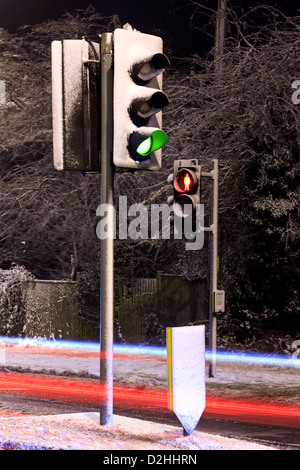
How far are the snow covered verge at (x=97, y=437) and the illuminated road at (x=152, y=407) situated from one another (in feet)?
5.42

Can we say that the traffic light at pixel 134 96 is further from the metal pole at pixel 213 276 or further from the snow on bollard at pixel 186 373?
the metal pole at pixel 213 276

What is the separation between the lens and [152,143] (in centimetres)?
648

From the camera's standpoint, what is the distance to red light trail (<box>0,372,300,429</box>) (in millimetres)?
9516

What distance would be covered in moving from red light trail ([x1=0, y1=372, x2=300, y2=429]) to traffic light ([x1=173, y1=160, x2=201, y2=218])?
2.88 m

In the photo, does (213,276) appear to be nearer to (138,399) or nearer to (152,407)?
(138,399)

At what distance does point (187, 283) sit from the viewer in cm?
1688

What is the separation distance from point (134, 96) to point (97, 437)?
299 cm

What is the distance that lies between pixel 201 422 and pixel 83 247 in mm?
10753

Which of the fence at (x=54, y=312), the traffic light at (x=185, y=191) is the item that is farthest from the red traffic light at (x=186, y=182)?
the fence at (x=54, y=312)

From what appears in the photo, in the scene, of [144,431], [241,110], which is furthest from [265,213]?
[144,431]

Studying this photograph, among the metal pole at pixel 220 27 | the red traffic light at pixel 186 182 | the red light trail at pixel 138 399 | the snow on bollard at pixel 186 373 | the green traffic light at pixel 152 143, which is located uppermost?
the metal pole at pixel 220 27

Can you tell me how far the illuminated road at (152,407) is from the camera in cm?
842

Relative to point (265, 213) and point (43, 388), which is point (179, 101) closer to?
point (265, 213)

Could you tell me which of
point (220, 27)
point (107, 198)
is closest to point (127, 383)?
point (107, 198)
